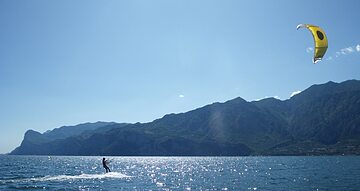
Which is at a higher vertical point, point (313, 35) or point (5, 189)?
point (313, 35)

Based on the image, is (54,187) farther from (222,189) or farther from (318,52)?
(318,52)

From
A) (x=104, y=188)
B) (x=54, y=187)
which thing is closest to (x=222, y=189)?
(x=104, y=188)

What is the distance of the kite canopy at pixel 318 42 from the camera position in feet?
114

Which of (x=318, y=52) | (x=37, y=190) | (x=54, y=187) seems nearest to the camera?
(x=318, y=52)

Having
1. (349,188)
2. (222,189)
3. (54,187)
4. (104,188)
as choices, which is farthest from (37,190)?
(349,188)

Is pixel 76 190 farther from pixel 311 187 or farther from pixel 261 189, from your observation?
pixel 311 187

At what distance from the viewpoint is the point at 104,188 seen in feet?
197

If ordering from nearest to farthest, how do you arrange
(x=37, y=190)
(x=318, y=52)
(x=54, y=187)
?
(x=318, y=52)
(x=37, y=190)
(x=54, y=187)

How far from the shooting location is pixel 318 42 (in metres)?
35.1

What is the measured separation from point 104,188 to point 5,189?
14.2 m

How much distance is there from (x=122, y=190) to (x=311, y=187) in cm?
2957

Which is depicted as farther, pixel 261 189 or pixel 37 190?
pixel 261 189

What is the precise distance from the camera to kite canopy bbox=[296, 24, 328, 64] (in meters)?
34.8

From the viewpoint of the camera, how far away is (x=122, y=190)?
58.2 meters
